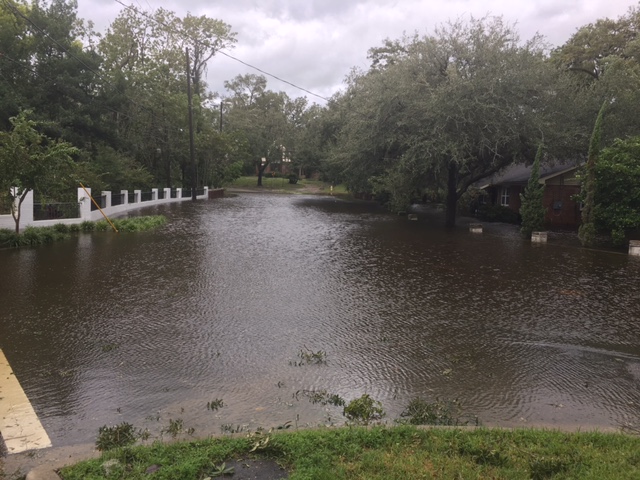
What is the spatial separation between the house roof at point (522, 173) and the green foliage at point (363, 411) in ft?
69.6

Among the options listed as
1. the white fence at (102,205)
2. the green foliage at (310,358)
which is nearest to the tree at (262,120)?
the white fence at (102,205)

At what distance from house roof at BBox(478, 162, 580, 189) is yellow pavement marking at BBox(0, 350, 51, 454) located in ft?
75.2

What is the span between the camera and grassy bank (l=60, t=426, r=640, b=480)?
3.34 metres

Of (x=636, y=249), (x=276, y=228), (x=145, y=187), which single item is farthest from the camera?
(x=145, y=187)

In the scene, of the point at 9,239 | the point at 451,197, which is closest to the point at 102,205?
the point at 9,239

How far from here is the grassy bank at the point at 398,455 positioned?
334 centimetres

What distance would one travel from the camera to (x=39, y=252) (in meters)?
12.9

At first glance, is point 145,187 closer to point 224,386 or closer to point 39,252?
point 39,252

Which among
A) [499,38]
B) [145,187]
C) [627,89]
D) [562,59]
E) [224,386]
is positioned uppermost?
[562,59]

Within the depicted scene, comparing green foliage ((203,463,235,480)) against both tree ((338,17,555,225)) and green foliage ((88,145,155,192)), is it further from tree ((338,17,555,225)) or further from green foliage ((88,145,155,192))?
green foliage ((88,145,155,192))

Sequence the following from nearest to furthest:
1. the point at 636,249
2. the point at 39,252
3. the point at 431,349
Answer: the point at 431,349, the point at 39,252, the point at 636,249

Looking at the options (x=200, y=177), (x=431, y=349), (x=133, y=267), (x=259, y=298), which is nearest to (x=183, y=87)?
(x=200, y=177)

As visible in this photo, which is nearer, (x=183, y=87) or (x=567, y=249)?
(x=567, y=249)

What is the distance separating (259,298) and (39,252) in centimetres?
731
